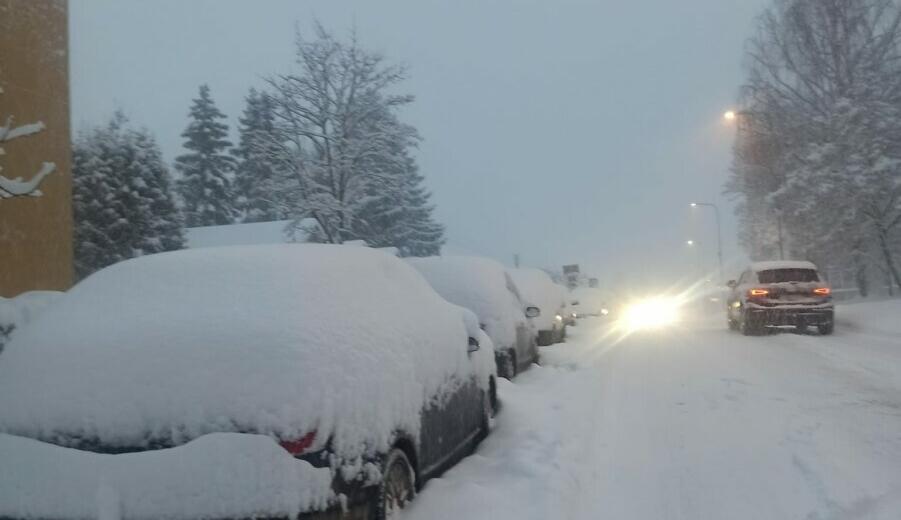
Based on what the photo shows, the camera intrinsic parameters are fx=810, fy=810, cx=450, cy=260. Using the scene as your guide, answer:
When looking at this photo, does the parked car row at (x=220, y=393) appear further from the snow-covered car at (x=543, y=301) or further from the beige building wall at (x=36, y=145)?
the beige building wall at (x=36, y=145)

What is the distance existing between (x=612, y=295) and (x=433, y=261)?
34.9 meters

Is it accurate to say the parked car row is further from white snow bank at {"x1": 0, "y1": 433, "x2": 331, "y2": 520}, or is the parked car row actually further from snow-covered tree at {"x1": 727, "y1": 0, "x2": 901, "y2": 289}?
snow-covered tree at {"x1": 727, "y1": 0, "x2": 901, "y2": 289}

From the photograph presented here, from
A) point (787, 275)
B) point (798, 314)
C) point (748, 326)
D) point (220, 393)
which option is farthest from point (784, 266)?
point (220, 393)

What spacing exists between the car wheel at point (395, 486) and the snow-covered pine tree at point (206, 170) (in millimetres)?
57511

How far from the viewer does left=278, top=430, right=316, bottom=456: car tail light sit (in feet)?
11.8

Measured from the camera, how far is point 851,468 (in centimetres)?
574

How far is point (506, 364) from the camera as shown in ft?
32.7

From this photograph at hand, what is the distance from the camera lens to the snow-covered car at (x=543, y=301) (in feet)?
53.4

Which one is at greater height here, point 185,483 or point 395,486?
point 185,483

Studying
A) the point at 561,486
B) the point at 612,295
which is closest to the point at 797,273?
the point at 561,486

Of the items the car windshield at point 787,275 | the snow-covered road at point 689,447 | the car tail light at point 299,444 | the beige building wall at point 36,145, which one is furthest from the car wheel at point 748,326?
the car tail light at point 299,444

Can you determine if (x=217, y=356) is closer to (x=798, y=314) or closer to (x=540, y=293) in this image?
(x=540, y=293)

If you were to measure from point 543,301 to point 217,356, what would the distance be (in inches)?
530

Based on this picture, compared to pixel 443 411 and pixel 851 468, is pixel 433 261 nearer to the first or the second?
pixel 443 411
